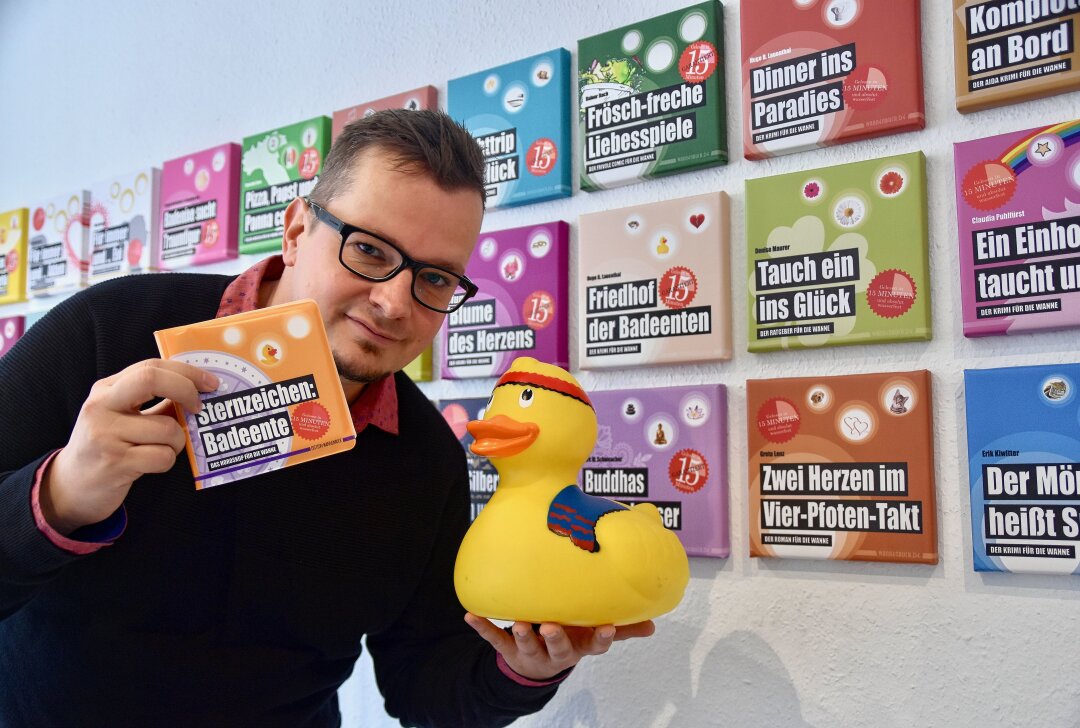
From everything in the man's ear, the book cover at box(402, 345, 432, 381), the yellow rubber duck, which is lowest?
the yellow rubber duck

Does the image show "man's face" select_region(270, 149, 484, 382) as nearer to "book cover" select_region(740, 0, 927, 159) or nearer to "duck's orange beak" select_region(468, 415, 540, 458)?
"duck's orange beak" select_region(468, 415, 540, 458)

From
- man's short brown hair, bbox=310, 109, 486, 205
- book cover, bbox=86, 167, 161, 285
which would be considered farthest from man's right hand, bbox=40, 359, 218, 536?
book cover, bbox=86, 167, 161, 285

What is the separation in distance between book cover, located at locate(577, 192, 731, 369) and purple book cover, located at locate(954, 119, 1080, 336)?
1.03 feet

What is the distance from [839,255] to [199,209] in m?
1.35

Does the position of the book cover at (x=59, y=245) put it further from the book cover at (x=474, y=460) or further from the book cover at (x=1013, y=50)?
the book cover at (x=1013, y=50)

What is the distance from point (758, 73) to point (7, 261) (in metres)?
1.93

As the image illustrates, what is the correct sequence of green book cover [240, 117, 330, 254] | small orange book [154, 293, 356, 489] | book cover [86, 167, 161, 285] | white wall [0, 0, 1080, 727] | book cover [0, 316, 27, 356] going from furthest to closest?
book cover [0, 316, 27, 356] → book cover [86, 167, 161, 285] → green book cover [240, 117, 330, 254] → white wall [0, 0, 1080, 727] → small orange book [154, 293, 356, 489]

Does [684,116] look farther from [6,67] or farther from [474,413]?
[6,67]

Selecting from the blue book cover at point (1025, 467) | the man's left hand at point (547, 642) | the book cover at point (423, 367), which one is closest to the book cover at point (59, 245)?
the book cover at point (423, 367)

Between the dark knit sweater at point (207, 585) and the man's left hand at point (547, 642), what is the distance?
42 millimetres

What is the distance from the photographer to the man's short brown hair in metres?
0.96

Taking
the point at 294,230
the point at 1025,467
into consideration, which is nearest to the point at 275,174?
the point at 294,230

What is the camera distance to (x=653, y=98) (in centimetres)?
133

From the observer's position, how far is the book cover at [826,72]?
1.13 m
